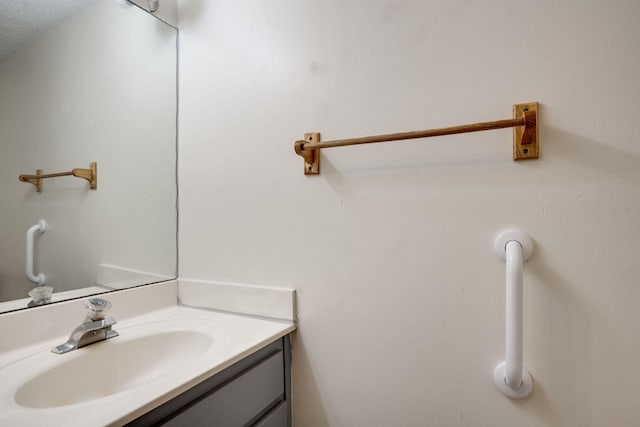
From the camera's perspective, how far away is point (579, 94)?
0.71 m

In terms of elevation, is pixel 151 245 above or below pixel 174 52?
below

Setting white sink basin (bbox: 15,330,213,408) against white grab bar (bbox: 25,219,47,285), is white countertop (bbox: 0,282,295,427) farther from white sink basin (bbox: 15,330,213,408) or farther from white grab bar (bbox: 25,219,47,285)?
white grab bar (bbox: 25,219,47,285)

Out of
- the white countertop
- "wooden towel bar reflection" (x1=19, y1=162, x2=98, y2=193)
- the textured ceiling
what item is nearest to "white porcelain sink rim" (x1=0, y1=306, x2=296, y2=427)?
the white countertop

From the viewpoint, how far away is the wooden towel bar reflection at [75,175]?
3.00 ft

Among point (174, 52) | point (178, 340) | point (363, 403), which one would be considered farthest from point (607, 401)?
point (174, 52)

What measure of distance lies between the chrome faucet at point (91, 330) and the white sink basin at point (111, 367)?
19 mm

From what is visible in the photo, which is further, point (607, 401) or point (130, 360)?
point (130, 360)

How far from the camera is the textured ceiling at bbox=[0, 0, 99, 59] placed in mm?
866

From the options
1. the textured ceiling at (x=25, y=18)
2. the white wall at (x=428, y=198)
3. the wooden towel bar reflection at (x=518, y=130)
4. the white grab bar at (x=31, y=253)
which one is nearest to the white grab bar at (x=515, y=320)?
the white wall at (x=428, y=198)

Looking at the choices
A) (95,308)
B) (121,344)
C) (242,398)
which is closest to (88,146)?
(95,308)

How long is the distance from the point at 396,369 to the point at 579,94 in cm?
80

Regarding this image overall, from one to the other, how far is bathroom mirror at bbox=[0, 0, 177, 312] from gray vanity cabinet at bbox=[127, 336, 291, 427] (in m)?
0.56

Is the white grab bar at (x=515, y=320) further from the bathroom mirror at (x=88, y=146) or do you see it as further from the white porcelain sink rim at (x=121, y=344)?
the bathroom mirror at (x=88, y=146)

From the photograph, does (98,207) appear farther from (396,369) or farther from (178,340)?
(396,369)
